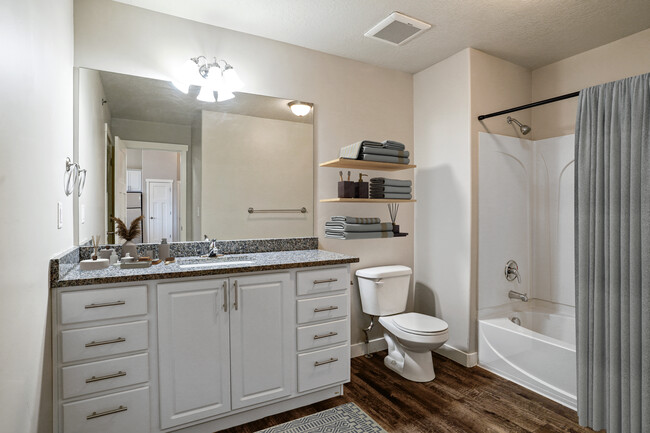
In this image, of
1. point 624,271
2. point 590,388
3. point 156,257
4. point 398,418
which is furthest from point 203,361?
point 624,271

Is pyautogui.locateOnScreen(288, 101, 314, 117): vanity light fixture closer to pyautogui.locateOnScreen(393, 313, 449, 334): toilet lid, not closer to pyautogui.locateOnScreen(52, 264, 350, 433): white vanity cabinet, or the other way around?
pyautogui.locateOnScreen(52, 264, 350, 433): white vanity cabinet

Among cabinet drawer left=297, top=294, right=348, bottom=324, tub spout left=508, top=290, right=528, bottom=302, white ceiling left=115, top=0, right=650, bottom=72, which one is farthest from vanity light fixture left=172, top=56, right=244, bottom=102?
tub spout left=508, top=290, right=528, bottom=302

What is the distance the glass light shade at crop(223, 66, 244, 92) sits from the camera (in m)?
2.41

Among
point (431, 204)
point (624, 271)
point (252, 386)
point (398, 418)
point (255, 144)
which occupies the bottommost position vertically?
point (398, 418)

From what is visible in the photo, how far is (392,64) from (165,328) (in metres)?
2.67

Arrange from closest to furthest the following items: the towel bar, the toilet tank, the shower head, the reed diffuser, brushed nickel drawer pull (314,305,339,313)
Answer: brushed nickel drawer pull (314,305,339,313) → the towel bar → the toilet tank → the shower head → the reed diffuser

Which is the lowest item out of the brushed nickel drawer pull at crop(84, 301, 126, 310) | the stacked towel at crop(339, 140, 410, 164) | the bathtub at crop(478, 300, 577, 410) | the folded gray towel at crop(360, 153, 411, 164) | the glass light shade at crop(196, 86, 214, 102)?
the bathtub at crop(478, 300, 577, 410)

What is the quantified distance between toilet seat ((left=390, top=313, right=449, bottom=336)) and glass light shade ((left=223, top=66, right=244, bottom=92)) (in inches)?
80.1

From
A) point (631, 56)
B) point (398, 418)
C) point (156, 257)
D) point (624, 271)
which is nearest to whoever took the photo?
point (624, 271)

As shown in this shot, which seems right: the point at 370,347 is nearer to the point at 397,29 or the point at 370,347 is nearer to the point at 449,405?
the point at 449,405

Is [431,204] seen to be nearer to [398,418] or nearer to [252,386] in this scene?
[398,418]

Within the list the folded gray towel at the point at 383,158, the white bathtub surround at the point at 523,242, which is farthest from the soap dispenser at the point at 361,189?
the white bathtub surround at the point at 523,242

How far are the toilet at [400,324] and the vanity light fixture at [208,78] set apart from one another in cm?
169

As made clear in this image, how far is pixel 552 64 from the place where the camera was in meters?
3.07
